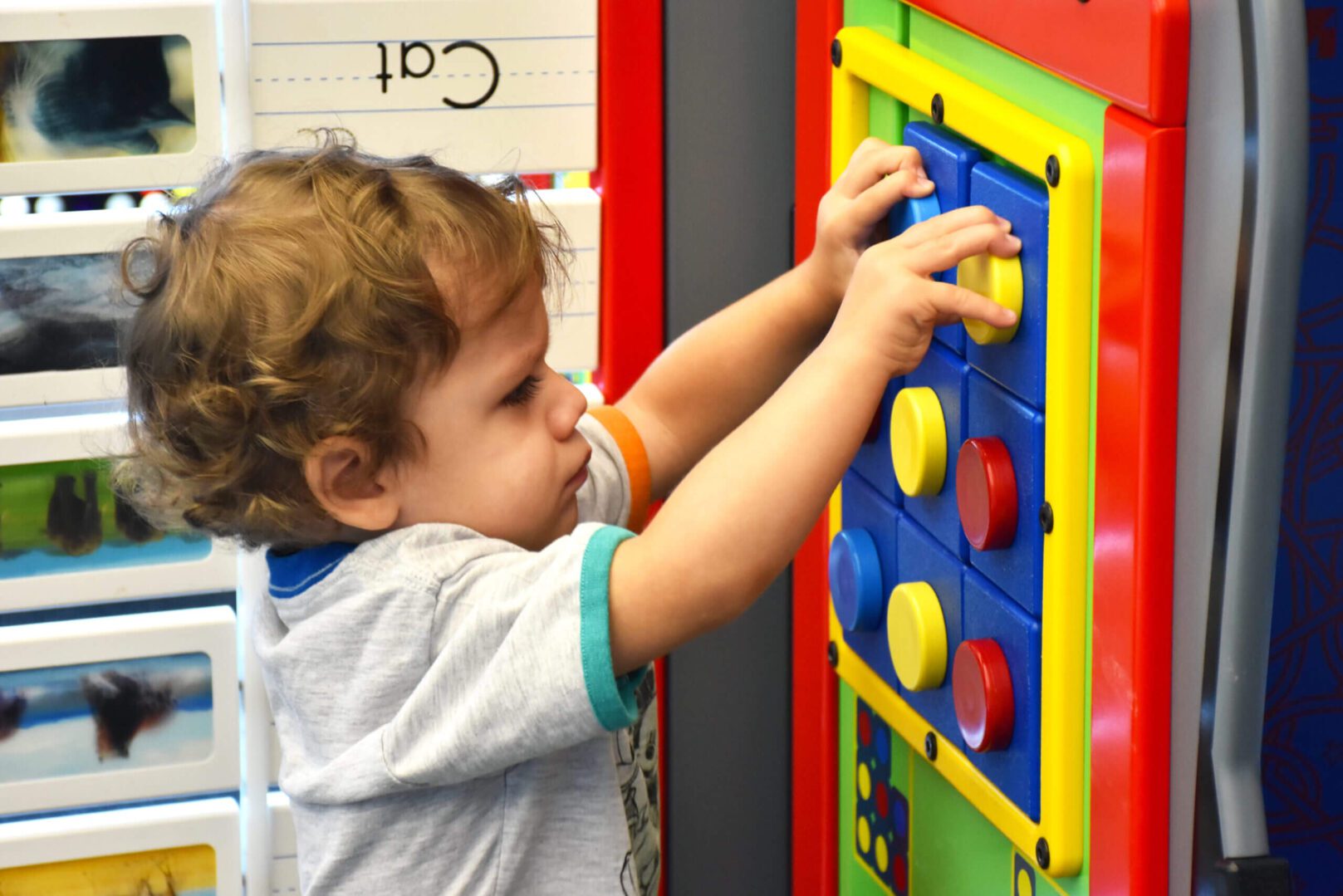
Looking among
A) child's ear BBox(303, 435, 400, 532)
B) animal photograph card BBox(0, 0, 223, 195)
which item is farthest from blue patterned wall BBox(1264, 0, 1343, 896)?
animal photograph card BBox(0, 0, 223, 195)

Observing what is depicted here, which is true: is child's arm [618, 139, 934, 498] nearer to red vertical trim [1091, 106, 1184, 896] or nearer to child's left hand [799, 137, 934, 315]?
child's left hand [799, 137, 934, 315]

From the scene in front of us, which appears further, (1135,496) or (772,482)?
(772,482)

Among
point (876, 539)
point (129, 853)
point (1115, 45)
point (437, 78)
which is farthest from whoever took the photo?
point (129, 853)

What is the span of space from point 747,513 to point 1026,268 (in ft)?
0.60

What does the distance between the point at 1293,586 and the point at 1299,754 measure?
0.31 feet

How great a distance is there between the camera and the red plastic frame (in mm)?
651

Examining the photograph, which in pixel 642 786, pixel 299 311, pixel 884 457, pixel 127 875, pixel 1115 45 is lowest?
pixel 127 875

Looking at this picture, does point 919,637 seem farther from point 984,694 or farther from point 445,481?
point 445,481

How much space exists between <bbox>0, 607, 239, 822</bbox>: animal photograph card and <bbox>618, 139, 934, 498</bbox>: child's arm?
1.17 feet

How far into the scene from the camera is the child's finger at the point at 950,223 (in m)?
0.79

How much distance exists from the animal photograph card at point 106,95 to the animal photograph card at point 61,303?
1.1 inches

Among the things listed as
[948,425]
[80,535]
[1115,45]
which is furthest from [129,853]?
[1115,45]

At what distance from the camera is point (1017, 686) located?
81 centimetres

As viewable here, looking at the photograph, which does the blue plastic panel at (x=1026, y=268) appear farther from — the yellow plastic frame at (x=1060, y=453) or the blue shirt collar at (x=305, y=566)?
the blue shirt collar at (x=305, y=566)
